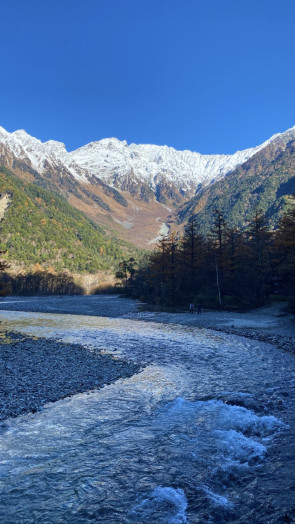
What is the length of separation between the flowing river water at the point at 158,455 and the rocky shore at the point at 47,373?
0.74m

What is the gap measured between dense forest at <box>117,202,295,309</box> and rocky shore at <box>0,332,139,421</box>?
34515 mm

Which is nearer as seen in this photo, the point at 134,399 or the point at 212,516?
the point at 212,516

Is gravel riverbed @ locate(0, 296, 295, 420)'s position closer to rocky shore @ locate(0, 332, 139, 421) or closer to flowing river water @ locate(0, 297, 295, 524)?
rocky shore @ locate(0, 332, 139, 421)

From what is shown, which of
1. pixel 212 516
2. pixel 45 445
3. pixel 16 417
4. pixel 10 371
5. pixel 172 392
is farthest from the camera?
pixel 10 371

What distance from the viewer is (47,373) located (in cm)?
1502

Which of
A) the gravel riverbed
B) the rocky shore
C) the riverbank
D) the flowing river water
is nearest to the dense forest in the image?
the riverbank

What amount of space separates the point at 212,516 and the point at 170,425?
394 centimetres

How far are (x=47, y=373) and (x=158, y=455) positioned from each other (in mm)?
9009

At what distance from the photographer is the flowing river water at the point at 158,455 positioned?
18.7ft

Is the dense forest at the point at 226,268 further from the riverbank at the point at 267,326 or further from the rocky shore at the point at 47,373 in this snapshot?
the rocky shore at the point at 47,373

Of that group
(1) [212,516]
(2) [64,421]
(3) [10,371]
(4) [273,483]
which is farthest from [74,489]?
(3) [10,371]

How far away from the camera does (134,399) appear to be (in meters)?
11.7

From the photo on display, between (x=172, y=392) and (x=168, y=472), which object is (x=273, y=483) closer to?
(x=168, y=472)

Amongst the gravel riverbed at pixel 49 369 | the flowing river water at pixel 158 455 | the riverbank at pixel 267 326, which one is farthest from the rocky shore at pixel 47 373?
the riverbank at pixel 267 326
